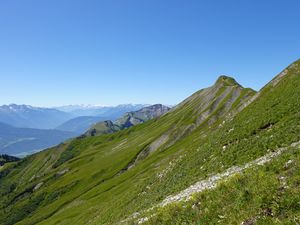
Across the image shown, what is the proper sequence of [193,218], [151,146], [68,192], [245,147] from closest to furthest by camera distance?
[193,218], [245,147], [151,146], [68,192]

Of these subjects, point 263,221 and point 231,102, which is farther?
point 231,102

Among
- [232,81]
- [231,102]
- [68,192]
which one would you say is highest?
[232,81]

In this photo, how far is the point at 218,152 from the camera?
1470 inches

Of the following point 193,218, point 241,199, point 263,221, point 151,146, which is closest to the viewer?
point 263,221

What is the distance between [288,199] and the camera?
45.1 feet

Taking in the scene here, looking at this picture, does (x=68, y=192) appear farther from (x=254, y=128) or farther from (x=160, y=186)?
(x=254, y=128)

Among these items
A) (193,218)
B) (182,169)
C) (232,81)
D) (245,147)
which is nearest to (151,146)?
(232,81)

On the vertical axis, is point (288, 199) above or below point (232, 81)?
below

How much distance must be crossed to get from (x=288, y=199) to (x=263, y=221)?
62.3 inches

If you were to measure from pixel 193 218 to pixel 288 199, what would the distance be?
595 cm

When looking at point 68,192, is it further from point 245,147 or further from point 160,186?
point 245,147

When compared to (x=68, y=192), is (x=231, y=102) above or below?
above

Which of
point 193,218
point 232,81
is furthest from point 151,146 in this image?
point 193,218

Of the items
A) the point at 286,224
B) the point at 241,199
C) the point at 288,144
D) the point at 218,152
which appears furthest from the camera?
the point at 218,152
